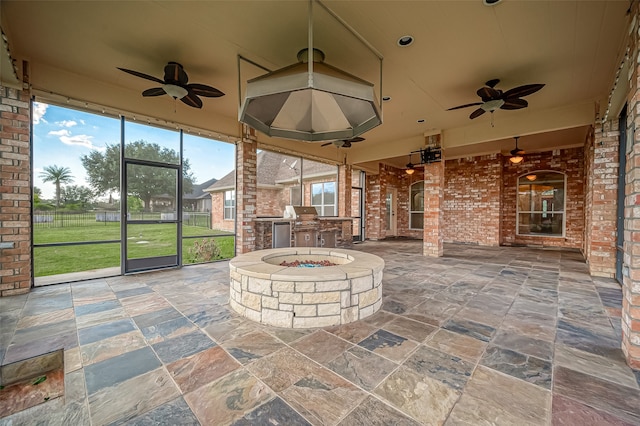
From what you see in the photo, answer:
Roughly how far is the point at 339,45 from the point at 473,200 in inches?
298

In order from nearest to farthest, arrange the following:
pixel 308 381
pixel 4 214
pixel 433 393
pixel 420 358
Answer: pixel 433 393 < pixel 308 381 < pixel 420 358 < pixel 4 214

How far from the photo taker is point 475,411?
1426 mm

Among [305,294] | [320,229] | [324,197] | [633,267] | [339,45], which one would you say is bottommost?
[305,294]

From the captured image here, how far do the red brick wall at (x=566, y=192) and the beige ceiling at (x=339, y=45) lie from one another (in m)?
3.70

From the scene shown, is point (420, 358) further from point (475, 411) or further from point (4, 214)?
point (4, 214)

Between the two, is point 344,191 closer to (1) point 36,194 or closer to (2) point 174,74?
(2) point 174,74

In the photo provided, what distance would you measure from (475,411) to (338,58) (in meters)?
3.62

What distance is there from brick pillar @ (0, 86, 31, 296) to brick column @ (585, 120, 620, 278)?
8645 mm

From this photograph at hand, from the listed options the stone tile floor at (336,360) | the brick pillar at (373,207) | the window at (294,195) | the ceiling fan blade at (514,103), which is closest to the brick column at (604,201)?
the stone tile floor at (336,360)

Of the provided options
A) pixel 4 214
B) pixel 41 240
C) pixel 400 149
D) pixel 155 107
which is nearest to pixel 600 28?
pixel 400 149

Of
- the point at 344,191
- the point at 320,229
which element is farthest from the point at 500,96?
the point at 344,191

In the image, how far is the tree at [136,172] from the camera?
4387 millimetres

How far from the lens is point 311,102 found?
9.48ft

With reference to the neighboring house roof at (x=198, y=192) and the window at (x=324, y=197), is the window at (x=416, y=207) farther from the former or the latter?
the neighboring house roof at (x=198, y=192)
